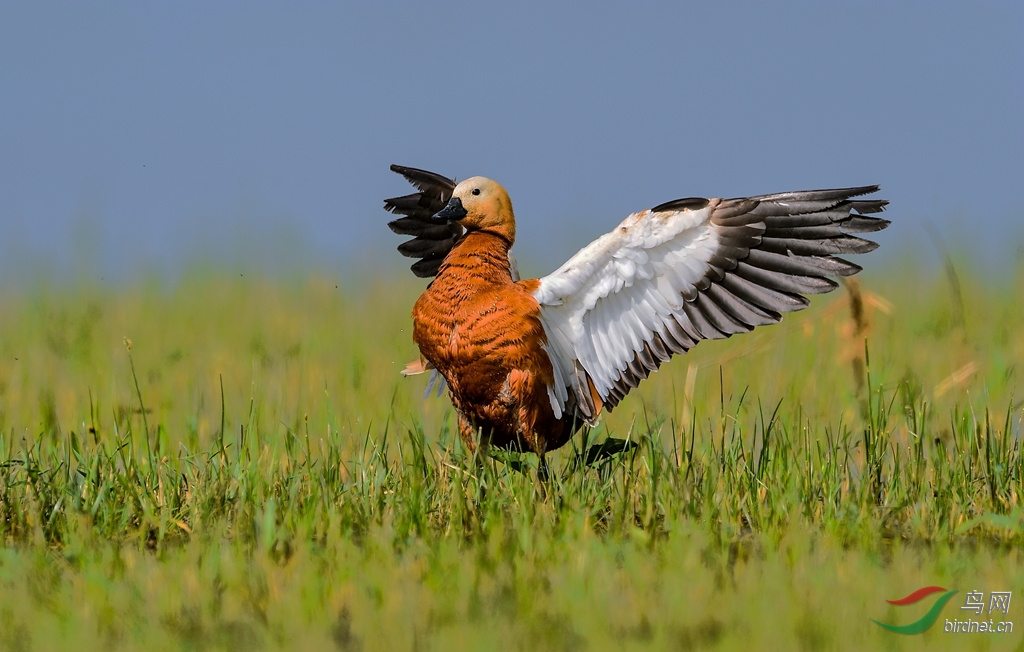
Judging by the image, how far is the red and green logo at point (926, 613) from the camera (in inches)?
138

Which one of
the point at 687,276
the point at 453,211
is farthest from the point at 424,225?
the point at 687,276

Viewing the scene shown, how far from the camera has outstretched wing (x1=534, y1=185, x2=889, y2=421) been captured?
16.7 feet

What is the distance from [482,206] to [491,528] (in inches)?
69.2

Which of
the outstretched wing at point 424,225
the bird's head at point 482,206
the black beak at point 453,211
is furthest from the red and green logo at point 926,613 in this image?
the outstretched wing at point 424,225

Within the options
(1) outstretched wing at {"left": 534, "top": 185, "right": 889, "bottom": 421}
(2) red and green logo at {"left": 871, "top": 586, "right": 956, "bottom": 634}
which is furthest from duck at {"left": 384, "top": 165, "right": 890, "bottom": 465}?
(2) red and green logo at {"left": 871, "top": 586, "right": 956, "bottom": 634}

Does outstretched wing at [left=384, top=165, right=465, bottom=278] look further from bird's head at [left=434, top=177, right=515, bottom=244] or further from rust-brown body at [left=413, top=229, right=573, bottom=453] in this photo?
rust-brown body at [left=413, top=229, right=573, bottom=453]

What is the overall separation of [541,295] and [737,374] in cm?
280

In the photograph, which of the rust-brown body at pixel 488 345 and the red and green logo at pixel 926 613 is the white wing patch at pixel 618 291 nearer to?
the rust-brown body at pixel 488 345

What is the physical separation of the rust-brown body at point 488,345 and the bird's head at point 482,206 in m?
0.17

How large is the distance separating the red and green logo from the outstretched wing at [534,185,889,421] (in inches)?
67.4

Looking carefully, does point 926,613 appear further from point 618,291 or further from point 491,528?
point 618,291

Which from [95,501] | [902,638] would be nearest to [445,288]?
[95,501]

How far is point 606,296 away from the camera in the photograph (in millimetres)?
5223

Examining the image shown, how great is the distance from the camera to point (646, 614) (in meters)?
3.47
